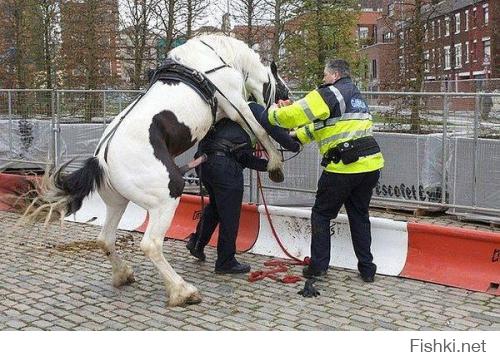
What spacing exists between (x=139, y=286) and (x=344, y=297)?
1.93 metres

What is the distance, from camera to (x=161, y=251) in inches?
216

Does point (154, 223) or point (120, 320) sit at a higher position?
point (154, 223)

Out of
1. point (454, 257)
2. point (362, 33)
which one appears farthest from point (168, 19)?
point (362, 33)

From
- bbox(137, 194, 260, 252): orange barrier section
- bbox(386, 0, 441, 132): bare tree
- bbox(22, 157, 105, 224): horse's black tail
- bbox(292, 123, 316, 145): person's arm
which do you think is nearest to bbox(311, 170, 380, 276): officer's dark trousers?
bbox(292, 123, 316, 145): person's arm

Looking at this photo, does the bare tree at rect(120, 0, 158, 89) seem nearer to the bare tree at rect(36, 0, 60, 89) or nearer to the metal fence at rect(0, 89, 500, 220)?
the bare tree at rect(36, 0, 60, 89)

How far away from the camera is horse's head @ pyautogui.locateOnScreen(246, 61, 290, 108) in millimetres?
6438

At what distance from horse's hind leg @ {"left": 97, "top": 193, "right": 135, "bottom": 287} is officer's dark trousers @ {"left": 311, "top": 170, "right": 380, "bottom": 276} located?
5.80ft

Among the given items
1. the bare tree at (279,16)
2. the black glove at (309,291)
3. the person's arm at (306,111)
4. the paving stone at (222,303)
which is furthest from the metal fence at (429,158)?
the bare tree at (279,16)

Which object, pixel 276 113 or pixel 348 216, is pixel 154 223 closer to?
pixel 276 113

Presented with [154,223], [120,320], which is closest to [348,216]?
[154,223]

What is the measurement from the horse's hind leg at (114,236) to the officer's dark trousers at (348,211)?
1768mm

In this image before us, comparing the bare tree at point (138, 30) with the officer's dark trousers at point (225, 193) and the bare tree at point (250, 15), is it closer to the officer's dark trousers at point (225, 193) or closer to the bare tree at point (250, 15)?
the bare tree at point (250, 15)

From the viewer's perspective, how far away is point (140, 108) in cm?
562

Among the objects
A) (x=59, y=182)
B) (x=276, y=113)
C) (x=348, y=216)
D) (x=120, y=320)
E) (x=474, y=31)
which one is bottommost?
(x=120, y=320)
